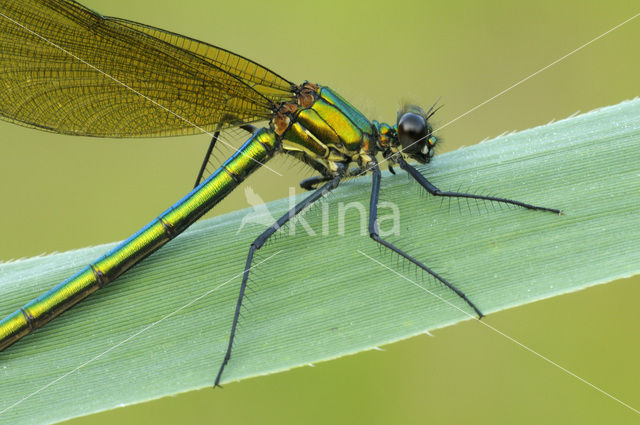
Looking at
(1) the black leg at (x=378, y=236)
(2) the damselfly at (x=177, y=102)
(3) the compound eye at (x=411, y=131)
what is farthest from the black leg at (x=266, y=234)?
(3) the compound eye at (x=411, y=131)

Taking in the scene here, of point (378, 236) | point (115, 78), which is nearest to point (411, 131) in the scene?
point (378, 236)

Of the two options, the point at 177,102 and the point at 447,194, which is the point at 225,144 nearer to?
the point at 177,102

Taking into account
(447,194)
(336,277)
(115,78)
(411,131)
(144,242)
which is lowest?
(336,277)

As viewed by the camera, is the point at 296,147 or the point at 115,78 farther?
the point at 296,147

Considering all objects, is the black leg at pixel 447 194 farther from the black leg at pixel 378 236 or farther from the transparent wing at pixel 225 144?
the transparent wing at pixel 225 144

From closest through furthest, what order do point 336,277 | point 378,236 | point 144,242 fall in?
1. point 336,277
2. point 378,236
3. point 144,242

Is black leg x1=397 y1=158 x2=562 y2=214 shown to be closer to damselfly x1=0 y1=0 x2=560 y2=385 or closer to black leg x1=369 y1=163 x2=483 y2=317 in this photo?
damselfly x1=0 y1=0 x2=560 y2=385

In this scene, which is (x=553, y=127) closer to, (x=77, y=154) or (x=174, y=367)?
(x=174, y=367)

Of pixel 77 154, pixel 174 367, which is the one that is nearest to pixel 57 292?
pixel 174 367
